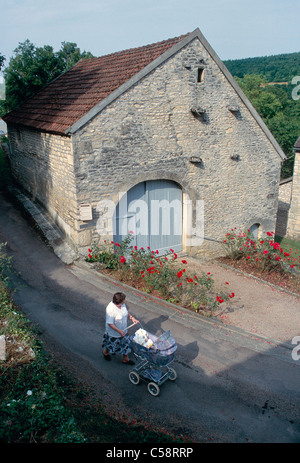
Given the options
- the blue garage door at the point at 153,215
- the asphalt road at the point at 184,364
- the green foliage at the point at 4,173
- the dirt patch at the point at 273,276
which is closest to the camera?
the asphalt road at the point at 184,364

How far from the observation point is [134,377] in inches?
223

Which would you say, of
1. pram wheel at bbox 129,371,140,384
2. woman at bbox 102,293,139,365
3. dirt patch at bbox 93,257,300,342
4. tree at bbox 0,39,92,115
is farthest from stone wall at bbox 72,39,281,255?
tree at bbox 0,39,92,115

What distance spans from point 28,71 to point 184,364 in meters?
16.3

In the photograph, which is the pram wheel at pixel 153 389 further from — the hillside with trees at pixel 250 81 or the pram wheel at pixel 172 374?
the hillside with trees at pixel 250 81

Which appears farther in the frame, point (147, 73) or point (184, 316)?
point (147, 73)

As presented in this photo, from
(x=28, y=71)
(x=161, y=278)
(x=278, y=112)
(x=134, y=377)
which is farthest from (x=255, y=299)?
(x=278, y=112)

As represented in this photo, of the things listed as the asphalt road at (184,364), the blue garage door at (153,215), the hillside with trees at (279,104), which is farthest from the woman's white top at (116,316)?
Answer: the hillside with trees at (279,104)

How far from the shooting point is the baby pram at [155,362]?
5.33 m

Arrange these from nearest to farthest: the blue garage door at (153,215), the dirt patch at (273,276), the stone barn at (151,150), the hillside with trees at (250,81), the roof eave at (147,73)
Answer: the roof eave at (147,73), the stone barn at (151,150), the dirt patch at (273,276), the blue garage door at (153,215), the hillside with trees at (250,81)

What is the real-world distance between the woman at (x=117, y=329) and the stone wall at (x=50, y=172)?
4.61m

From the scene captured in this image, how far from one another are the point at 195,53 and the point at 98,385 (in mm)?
9915

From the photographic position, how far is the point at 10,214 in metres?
13.3

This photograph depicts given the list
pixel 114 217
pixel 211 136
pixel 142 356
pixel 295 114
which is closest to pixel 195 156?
pixel 211 136

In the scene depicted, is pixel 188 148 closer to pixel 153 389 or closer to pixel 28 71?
pixel 153 389
